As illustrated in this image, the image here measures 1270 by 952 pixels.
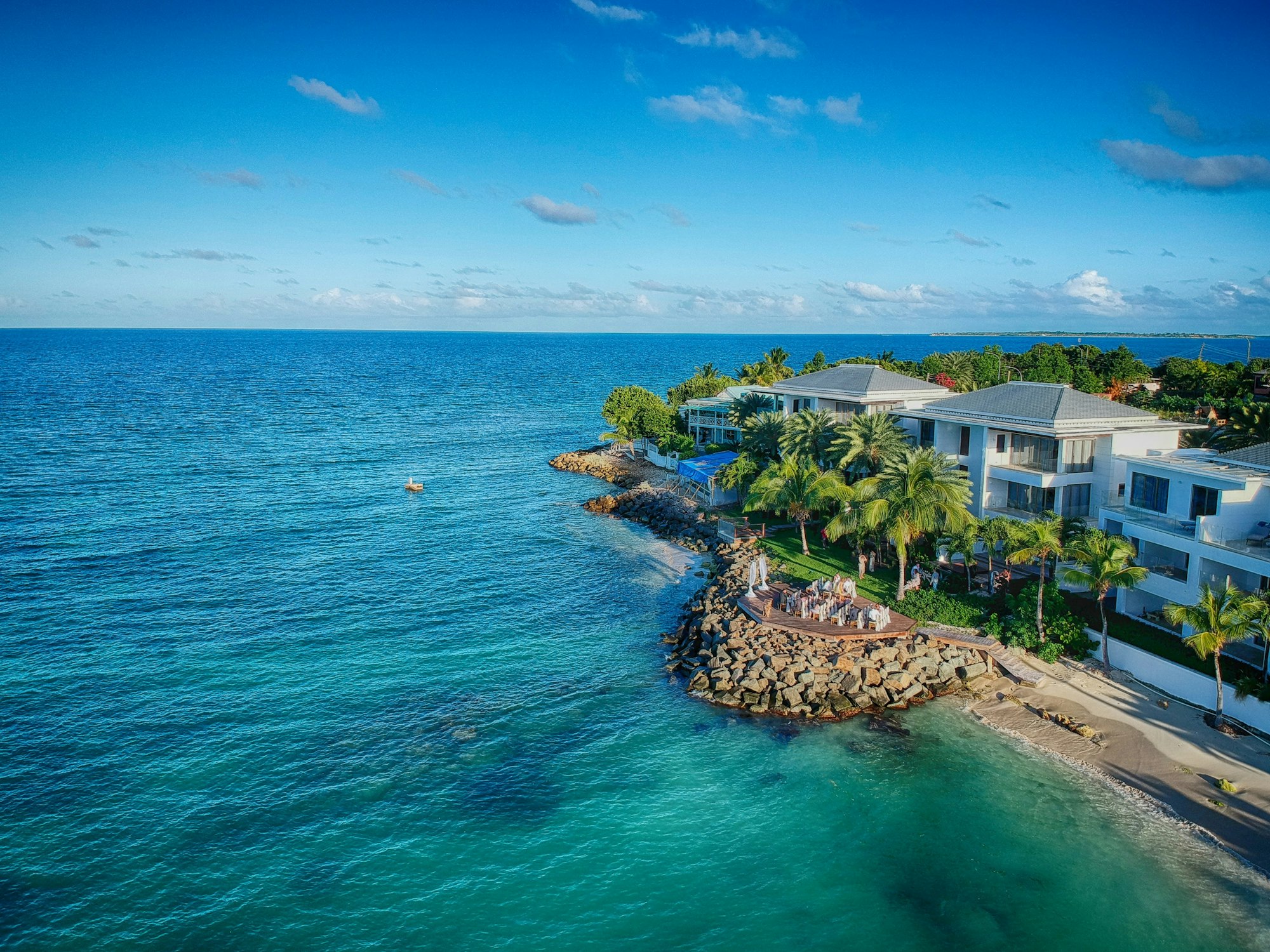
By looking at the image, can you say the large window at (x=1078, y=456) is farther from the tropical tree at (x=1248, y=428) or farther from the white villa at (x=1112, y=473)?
the tropical tree at (x=1248, y=428)

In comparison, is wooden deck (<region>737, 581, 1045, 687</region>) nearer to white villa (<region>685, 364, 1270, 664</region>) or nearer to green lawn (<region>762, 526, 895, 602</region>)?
green lawn (<region>762, 526, 895, 602</region>)

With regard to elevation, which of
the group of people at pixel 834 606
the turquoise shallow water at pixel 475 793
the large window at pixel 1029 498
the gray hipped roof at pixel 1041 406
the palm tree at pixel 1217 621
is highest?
the gray hipped roof at pixel 1041 406

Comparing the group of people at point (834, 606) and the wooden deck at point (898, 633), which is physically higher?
the group of people at point (834, 606)

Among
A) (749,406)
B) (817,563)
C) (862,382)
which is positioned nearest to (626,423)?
(749,406)

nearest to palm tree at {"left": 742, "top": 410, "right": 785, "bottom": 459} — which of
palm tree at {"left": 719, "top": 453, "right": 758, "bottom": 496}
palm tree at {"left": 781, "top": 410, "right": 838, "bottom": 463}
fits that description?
palm tree at {"left": 719, "top": 453, "right": 758, "bottom": 496}

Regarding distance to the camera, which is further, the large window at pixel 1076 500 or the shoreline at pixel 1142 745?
the large window at pixel 1076 500

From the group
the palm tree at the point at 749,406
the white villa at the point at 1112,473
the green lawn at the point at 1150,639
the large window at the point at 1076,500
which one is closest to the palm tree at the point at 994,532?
the green lawn at the point at 1150,639

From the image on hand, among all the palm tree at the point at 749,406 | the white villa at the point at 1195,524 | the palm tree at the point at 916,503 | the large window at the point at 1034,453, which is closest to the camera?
the white villa at the point at 1195,524

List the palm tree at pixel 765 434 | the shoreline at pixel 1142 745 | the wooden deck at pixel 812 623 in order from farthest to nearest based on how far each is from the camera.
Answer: the palm tree at pixel 765 434
the wooden deck at pixel 812 623
the shoreline at pixel 1142 745
